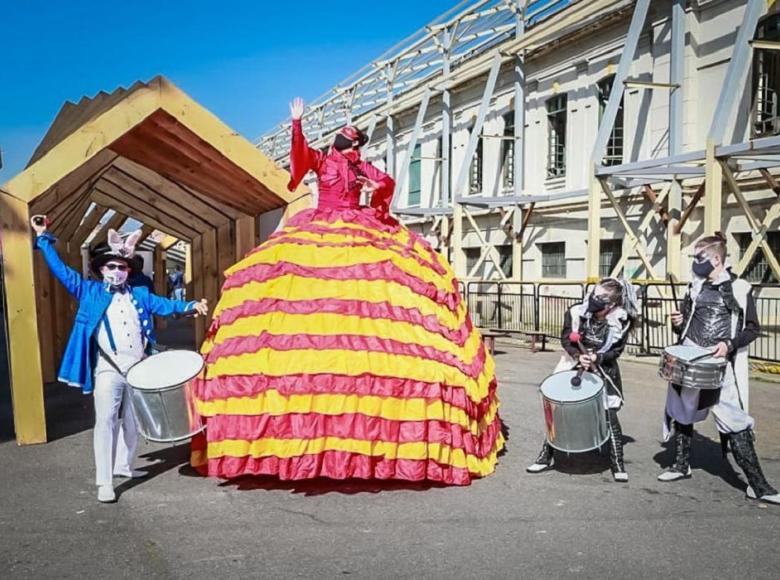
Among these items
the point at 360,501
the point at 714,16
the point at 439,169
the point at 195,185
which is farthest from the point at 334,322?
the point at 439,169

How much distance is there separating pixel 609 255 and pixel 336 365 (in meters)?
12.8

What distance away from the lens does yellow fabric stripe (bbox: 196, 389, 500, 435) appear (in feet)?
15.9

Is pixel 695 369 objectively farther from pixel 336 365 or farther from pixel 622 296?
pixel 336 365

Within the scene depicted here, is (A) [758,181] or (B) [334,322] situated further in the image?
(A) [758,181]

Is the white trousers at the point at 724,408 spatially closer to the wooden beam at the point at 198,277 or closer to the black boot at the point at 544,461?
the black boot at the point at 544,461

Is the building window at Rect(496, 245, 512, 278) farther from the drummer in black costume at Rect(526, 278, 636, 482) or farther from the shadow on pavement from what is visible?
the drummer in black costume at Rect(526, 278, 636, 482)

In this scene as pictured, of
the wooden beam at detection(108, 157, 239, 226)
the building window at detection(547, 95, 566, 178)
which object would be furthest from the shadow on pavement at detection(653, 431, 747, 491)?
the building window at detection(547, 95, 566, 178)

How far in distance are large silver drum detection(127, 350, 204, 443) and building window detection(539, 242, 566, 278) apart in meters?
14.1

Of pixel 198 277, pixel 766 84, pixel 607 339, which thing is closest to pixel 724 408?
pixel 607 339

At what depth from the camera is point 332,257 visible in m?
5.47

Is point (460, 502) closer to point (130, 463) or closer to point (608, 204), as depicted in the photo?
point (130, 463)

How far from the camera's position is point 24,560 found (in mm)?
4008

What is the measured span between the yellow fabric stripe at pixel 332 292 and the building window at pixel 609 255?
11.8 metres

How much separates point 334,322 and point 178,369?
3.68 feet
